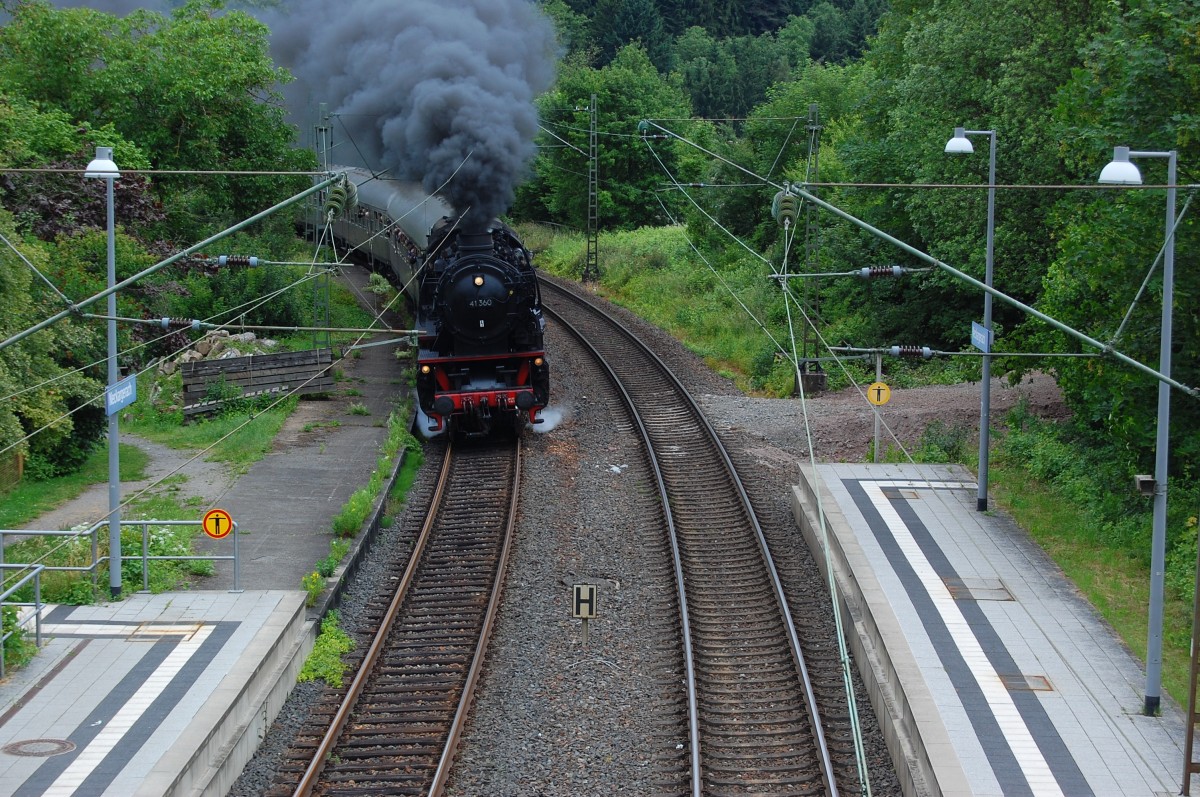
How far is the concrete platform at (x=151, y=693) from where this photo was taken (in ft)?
34.6

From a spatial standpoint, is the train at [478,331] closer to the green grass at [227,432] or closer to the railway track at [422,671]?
the railway track at [422,671]

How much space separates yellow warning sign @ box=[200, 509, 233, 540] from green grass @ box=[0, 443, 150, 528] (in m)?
4.58

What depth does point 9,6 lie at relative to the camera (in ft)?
120

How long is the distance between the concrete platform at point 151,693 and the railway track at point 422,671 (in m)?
0.70

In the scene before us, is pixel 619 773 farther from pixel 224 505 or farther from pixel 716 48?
pixel 716 48

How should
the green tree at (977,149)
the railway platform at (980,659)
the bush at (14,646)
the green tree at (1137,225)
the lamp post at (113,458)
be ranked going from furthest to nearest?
the green tree at (977,149), the green tree at (1137,225), the lamp post at (113,458), the bush at (14,646), the railway platform at (980,659)

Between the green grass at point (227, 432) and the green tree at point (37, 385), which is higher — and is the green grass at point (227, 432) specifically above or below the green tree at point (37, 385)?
below

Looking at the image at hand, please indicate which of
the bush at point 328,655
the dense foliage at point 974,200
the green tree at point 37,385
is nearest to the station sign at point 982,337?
the dense foliage at point 974,200

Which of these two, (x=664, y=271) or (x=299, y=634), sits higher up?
(x=664, y=271)

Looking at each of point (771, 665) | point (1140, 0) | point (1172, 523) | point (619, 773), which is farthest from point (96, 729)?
point (1140, 0)

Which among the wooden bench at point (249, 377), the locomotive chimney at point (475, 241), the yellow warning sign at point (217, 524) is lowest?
the yellow warning sign at point (217, 524)

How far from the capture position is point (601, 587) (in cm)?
1623

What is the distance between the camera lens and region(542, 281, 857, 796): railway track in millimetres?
11750

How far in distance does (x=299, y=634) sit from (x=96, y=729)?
9.56 ft
